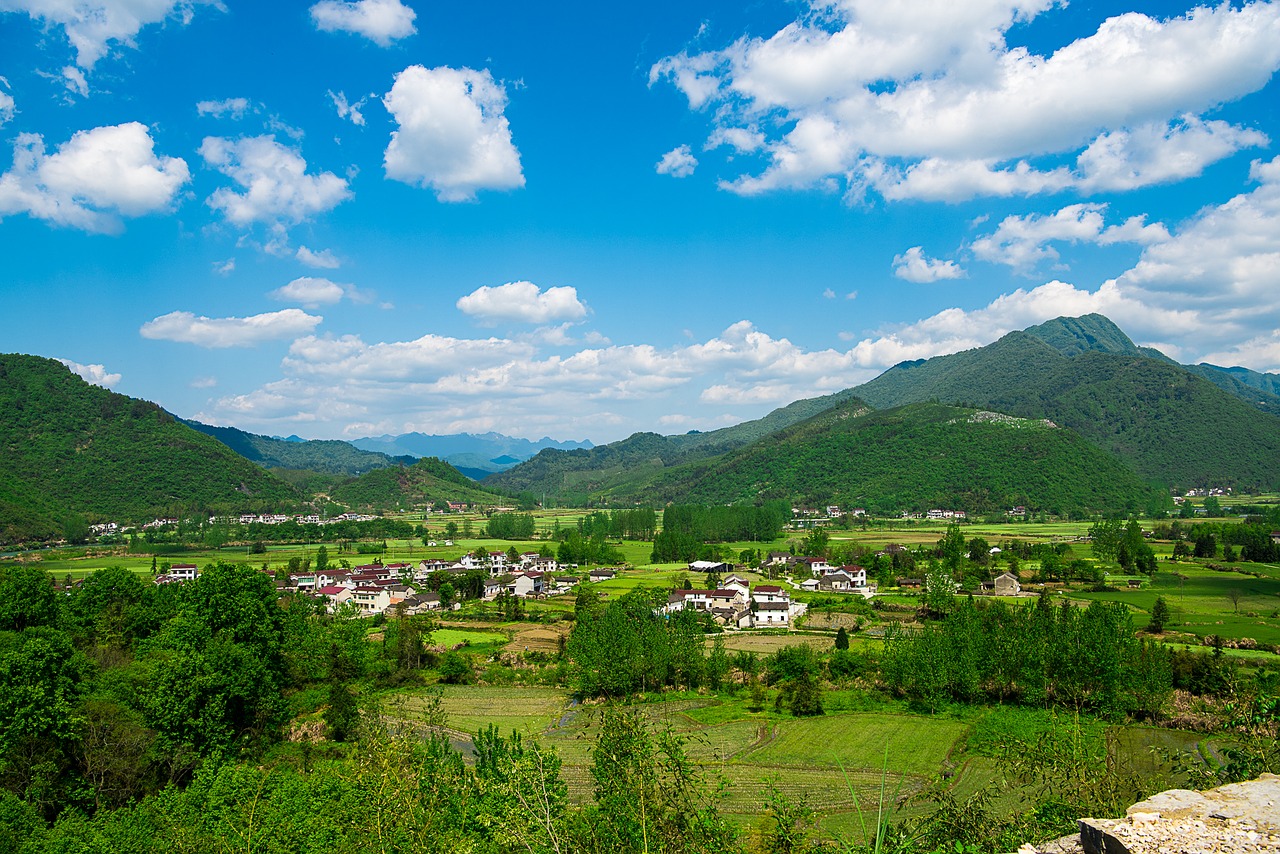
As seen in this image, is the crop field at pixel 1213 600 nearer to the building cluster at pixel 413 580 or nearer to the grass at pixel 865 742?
the grass at pixel 865 742

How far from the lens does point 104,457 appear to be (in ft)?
422

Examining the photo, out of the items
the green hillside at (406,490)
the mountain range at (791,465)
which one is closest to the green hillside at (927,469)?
the mountain range at (791,465)

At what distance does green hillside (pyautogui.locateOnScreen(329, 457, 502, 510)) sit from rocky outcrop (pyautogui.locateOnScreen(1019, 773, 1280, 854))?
16349 centimetres

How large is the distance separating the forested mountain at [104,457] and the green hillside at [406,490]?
1478 cm

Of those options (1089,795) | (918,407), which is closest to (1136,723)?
(1089,795)

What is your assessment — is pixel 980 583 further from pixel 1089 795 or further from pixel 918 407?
pixel 918 407

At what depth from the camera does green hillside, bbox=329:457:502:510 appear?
16188 cm

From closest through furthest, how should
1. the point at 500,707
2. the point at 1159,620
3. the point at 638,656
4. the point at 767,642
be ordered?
the point at 500,707 → the point at 638,656 → the point at 1159,620 → the point at 767,642

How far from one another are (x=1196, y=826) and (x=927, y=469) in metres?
152

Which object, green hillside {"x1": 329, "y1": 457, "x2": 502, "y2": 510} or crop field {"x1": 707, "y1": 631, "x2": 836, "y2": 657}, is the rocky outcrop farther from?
green hillside {"x1": 329, "y1": 457, "x2": 502, "y2": 510}

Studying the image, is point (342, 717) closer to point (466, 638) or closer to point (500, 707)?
point (500, 707)

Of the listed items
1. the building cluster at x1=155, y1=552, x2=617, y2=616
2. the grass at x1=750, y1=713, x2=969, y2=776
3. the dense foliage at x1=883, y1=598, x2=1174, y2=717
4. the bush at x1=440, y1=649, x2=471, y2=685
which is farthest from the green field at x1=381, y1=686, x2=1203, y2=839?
the building cluster at x1=155, y1=552, x2=617, y2=616

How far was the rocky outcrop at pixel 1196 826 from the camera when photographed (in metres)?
5.16

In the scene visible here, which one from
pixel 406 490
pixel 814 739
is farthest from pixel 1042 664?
pixel 406 490
